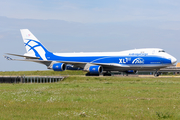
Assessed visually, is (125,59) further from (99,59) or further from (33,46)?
(33,46)

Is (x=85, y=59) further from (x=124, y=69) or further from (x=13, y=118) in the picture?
(x=13, y=118)

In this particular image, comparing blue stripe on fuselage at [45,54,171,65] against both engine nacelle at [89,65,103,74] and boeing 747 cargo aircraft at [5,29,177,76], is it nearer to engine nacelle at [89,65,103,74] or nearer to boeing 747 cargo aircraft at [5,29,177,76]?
boeing 747 cargo aircraft at [5,29,177,76]

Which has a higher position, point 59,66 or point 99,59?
point 99,59

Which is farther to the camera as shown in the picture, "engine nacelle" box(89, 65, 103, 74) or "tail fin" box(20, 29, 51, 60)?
"tail fin" box(20, 29, 51, 60)

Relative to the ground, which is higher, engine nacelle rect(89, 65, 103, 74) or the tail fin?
the tail fin

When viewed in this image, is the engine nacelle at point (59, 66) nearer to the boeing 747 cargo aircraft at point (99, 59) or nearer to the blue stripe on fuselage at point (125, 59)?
the boeing 747 cargo aircraft at point (99, 59)

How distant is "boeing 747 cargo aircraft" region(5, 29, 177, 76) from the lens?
167 ft

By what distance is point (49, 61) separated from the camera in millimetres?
59688

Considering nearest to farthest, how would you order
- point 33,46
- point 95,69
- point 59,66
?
point 95,69
point 59,66
point 33,46

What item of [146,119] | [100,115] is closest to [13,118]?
[100,115]

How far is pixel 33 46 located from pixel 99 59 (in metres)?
18.4

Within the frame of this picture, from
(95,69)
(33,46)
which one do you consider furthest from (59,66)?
(33,46)

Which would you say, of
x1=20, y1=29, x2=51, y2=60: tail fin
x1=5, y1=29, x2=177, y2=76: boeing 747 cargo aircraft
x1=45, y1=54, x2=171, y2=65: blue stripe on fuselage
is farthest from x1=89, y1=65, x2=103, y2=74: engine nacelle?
x1=20, y1=29, x2=51, y2=60: tail fin

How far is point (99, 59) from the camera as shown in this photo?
56.0 metres
